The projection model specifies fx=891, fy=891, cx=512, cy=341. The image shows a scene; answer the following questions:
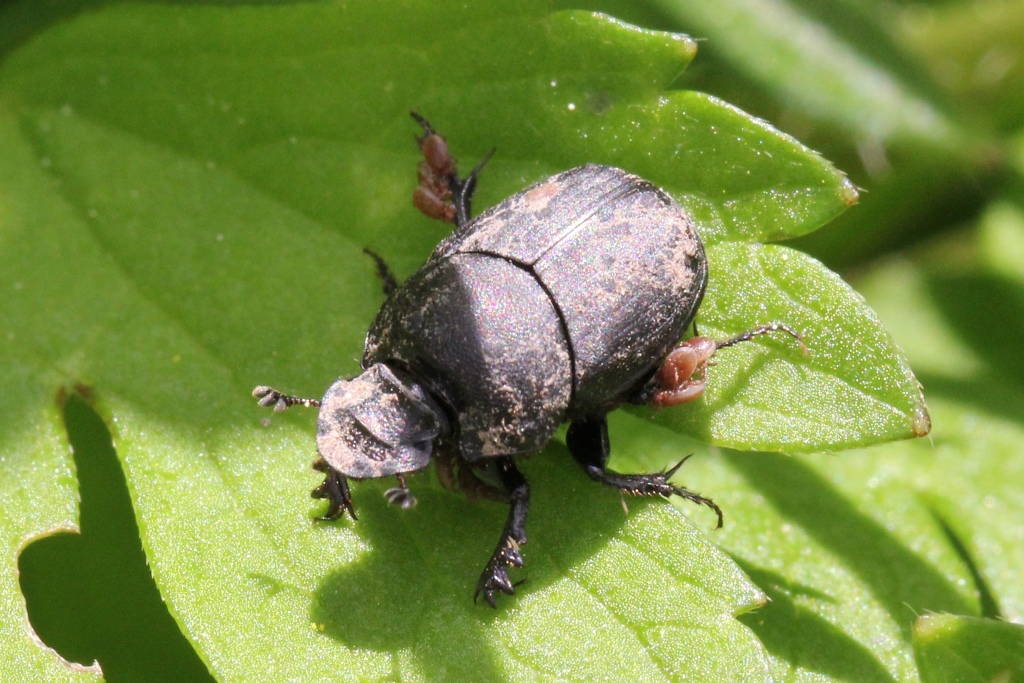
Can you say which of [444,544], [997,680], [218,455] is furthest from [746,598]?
[218,455]

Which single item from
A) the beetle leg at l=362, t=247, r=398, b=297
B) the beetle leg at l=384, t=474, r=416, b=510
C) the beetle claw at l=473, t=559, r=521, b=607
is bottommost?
the beetle claw at l=473, t=559, r=521, b=607

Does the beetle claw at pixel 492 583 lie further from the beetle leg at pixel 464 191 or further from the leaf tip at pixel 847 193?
the leaf tip at pixel 847 193

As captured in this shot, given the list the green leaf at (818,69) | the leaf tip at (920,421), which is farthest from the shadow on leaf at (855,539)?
the green leaf at (818,69)

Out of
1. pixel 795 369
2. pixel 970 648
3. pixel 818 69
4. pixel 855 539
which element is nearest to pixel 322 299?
pixel 795 369

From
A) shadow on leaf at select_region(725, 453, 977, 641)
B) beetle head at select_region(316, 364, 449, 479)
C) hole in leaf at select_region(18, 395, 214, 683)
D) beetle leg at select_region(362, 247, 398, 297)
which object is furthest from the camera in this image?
shadow on leaf at select_region(725, 453, 977, 641)

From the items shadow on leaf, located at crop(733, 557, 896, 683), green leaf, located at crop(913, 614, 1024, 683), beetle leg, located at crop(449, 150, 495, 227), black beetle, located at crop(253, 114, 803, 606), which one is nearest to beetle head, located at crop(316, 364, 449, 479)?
black beetle, located at crop(253, 114, 803, 606)

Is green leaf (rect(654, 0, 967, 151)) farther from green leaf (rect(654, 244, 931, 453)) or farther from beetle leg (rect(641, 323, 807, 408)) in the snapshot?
beetle leg (rect(641, 323, 807, 408))

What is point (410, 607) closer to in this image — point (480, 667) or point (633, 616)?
point (480, 667)
